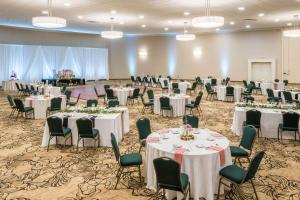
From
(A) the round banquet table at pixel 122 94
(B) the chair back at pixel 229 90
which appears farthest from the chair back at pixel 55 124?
(B) the chair back at pixel 229 90

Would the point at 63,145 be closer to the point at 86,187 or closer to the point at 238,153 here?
the point at 86,187

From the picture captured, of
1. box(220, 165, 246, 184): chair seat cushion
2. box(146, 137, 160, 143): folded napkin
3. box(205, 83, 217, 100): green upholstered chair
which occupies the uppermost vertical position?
box(205, 83, 217, 100): green upholstered chair

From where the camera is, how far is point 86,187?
5441 millimetres

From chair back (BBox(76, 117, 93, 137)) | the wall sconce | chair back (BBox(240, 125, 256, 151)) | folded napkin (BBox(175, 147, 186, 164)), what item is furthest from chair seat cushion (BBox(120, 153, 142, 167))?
the wall sconce

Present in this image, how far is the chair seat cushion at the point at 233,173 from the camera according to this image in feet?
14.8

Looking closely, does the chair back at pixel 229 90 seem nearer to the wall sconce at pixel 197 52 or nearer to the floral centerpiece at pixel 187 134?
the wall sconce at pixel 197 52

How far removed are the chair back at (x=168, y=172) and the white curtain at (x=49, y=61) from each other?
21.3 m

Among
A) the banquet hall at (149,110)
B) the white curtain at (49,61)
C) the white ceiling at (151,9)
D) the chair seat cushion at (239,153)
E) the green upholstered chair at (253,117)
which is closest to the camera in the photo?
the banquet hall at (149,110)

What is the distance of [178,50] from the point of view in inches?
1040

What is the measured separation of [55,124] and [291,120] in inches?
252

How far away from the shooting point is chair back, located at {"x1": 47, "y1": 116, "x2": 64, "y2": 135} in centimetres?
735

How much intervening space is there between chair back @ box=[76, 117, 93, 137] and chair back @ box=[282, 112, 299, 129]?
532 centimetres

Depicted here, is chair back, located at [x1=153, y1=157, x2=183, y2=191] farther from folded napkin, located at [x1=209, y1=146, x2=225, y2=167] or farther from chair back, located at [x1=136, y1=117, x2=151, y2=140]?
chair back, located at [x1=136, y1=117, x2=151, y2=140]

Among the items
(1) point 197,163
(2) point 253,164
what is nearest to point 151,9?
(1) point 197,163
